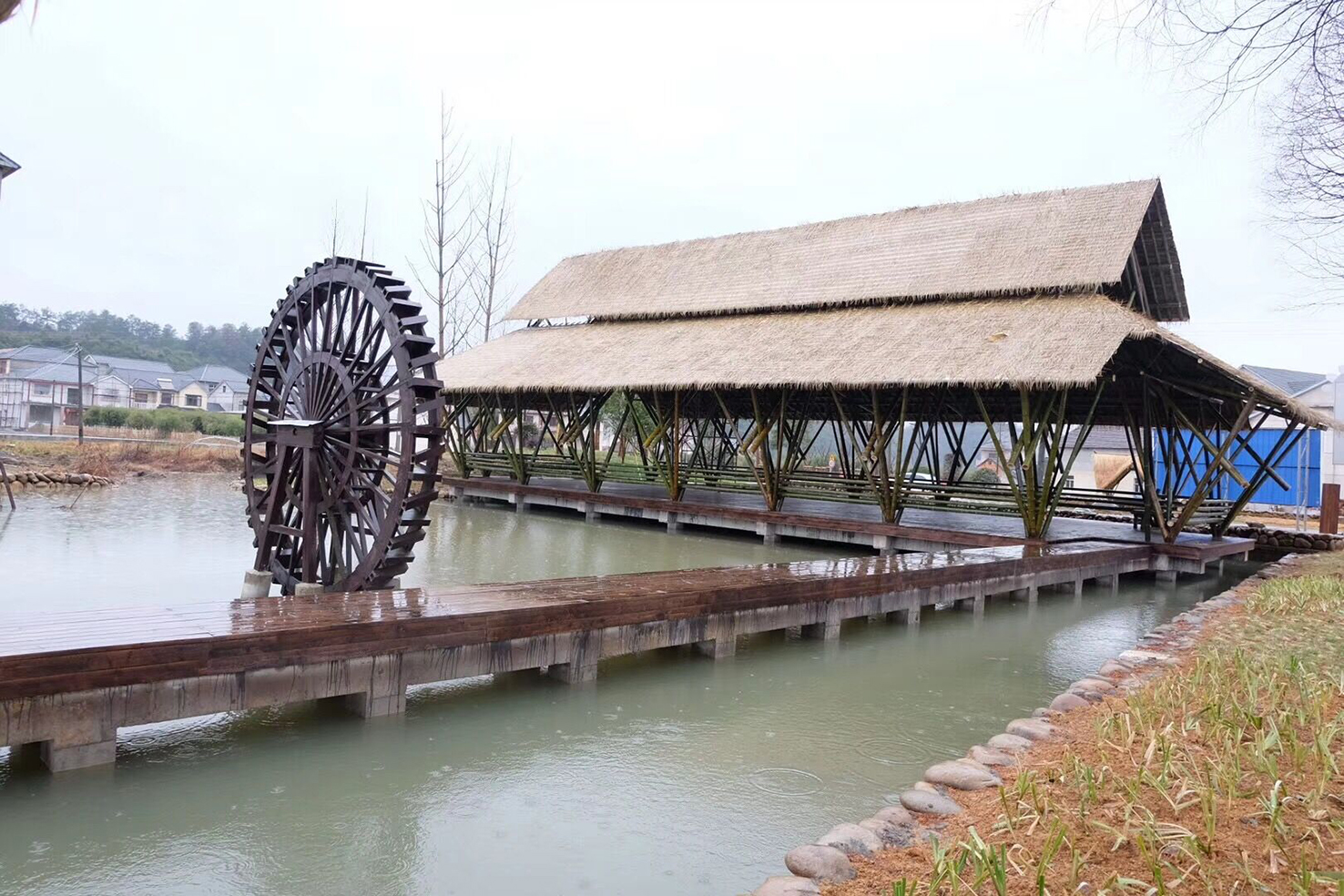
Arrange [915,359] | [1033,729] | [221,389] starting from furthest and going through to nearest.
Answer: [221,389] → [915,359] → [1033,729]

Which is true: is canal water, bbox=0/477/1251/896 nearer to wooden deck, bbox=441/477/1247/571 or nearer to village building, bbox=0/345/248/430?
wooden deck, bbox=441/477/1247/571

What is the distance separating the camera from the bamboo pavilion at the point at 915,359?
11727mm

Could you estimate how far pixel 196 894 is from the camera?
3229 mm

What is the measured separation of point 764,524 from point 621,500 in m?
3.11

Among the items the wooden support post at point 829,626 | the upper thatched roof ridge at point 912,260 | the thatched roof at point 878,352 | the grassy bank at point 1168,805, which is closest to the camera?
the grassy bank at point 1168,805

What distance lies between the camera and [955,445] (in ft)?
58.2

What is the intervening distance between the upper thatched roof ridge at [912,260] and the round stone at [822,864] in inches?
459

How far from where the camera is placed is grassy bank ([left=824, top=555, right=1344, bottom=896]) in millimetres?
2672

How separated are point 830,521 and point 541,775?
939 centimetres

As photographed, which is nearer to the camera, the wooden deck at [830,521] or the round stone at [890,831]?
the round stone at [890,831]

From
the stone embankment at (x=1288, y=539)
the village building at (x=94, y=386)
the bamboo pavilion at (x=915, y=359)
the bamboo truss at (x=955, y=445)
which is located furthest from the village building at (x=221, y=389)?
the stone embankment at (x=1288, y=539)

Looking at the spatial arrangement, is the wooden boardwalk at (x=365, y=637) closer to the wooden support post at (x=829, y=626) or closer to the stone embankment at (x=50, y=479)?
the wooden support post at (x=829, y=626)

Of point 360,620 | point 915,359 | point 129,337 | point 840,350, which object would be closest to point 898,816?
point 360,620

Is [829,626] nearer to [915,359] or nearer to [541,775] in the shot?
[541,775]
